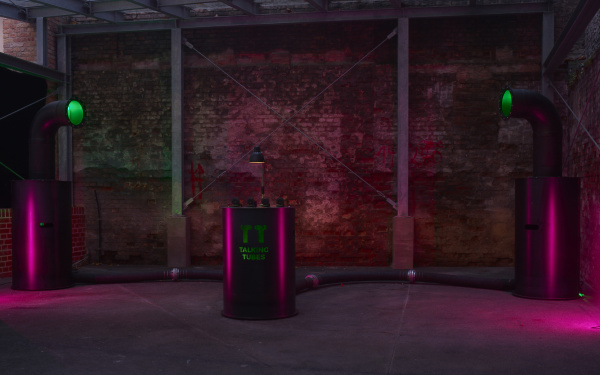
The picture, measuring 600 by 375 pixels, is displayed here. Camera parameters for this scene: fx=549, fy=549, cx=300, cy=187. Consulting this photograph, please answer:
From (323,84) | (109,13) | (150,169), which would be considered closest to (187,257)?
(150,169)

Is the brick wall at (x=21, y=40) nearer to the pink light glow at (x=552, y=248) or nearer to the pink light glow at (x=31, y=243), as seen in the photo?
the pink light glow at (x=31, y=243)

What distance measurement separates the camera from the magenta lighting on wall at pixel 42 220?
7316 mm

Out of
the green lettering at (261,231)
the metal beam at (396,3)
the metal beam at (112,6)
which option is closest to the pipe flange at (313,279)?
the green lettering at (261,231)

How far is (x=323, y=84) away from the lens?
9.86m

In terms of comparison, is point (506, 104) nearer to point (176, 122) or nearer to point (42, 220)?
point (176, 122)

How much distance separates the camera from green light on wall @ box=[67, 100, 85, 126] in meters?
7.57

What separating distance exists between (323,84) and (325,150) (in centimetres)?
119

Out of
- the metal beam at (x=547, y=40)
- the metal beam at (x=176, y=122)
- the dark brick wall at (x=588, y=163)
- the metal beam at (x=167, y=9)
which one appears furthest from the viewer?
the metal beam at (x=176, y=122)

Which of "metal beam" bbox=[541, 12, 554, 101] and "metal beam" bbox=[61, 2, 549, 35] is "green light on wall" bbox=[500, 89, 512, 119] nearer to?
"metal beam" bbox=[541, 12, 554, 101]

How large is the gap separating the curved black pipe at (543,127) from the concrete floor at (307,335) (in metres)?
1.66

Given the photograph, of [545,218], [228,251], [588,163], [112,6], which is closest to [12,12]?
[112,6]

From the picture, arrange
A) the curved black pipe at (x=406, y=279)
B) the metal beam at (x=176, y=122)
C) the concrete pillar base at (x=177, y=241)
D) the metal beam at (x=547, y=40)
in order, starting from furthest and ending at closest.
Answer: the metal beam at (x=176, y=122) → the concrete pillar base at (x=177, y=241) → the metal beam at (x=547, y=40) → the curved black pipe at (x=406, y=279)

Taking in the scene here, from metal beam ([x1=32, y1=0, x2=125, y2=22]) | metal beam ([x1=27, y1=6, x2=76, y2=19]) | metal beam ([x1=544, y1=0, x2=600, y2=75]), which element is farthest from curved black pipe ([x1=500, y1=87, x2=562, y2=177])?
metal beam ([x1=27, y1=6, x2=76, y2=19])

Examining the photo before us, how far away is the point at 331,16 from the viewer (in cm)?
962
